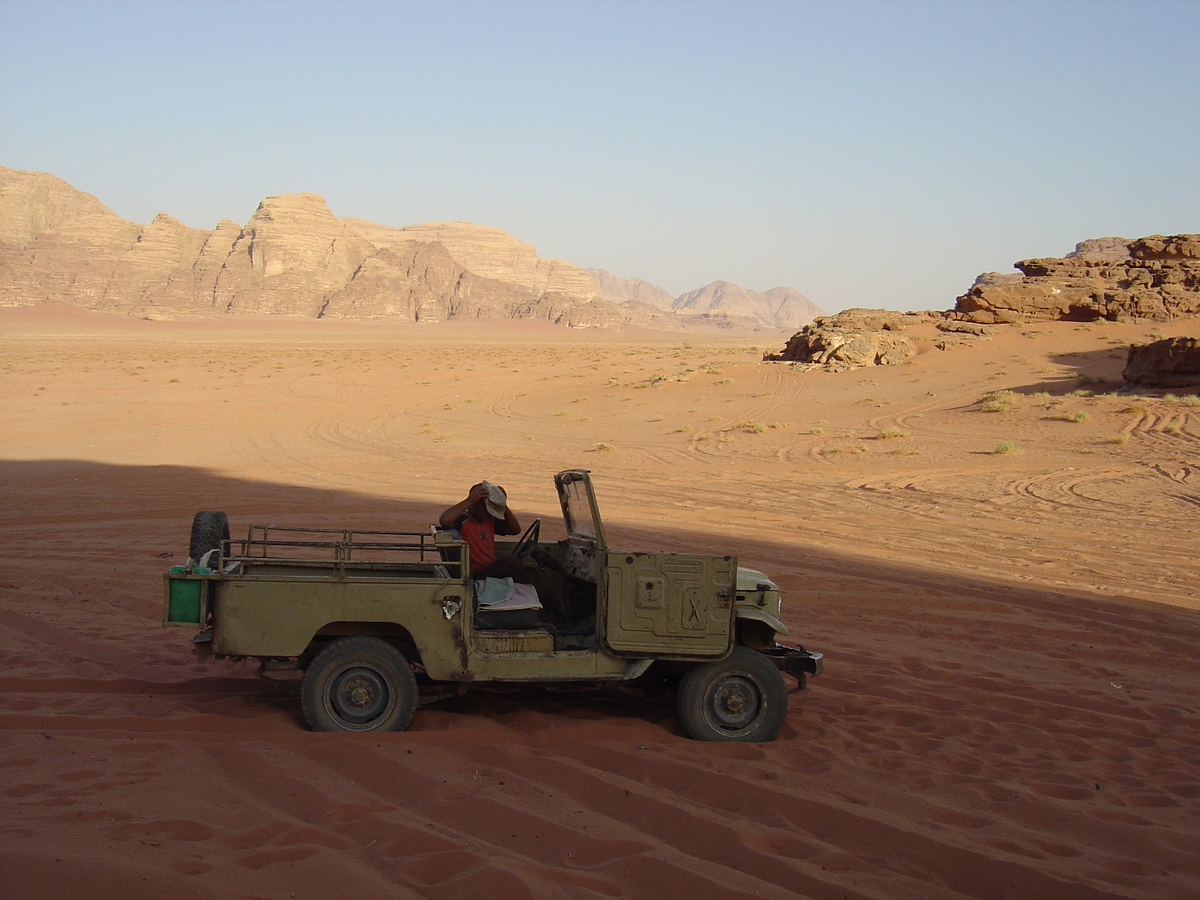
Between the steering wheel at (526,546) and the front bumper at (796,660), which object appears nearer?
the front bumper at (796,660)

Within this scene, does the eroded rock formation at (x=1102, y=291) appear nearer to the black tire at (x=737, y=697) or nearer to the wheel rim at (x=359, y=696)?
the black tire at (x=737, y=697)

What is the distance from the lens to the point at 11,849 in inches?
139

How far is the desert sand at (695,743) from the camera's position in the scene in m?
3.84

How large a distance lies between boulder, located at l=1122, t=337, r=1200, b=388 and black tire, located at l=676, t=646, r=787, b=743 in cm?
2500

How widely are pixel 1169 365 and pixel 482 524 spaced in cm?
2585

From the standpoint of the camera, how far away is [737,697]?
555 cm

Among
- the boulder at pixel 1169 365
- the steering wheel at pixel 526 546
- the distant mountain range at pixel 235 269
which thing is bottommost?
the steering wheel at pixel 526 546

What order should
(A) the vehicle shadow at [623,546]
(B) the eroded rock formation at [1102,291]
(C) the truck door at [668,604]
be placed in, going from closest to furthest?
(C) the truck door at [668,604]
(A) the vehicle shadow at [623,546]
(B) the eroded rock formation at [1102,291]

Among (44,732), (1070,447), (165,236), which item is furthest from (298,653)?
(165,236)

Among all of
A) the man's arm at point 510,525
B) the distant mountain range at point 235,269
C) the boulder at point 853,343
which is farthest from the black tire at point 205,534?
the distant mountain range at point 235,269

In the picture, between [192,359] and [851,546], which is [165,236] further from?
[851,546]

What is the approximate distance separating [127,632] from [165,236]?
181176 millimetres

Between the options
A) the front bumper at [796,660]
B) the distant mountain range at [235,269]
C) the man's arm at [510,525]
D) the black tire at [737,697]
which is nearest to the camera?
the black tire at [737,697]

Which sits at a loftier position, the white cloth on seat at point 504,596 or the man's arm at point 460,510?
the man's arm at point 460,510
